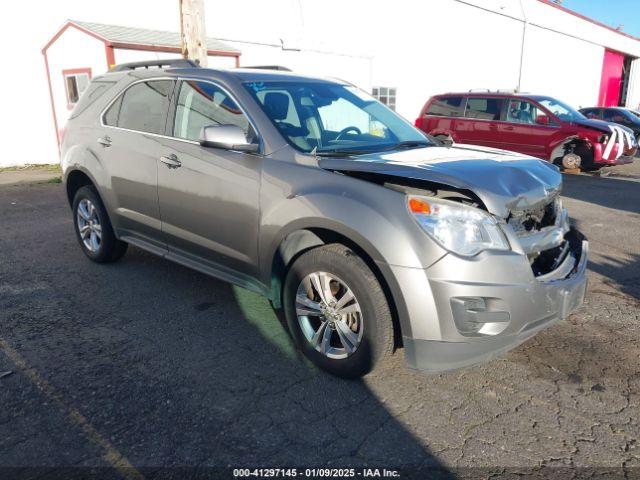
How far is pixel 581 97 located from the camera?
33.8 metres

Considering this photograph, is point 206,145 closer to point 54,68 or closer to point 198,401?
point 198,401

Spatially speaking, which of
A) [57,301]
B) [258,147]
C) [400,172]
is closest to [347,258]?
[400,172]

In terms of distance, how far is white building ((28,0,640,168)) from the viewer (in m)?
11.3

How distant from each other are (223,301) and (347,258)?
1667 mm

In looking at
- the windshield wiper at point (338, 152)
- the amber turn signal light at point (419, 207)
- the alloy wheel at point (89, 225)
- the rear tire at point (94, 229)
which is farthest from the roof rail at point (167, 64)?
the amber turn signal light at point (419, 207)

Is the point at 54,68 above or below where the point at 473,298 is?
above

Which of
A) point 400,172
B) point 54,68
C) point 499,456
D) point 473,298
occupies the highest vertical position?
point 54,68

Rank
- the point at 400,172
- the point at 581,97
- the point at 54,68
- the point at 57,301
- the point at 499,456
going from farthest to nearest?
the point at 581,97 → the point at 54,68 → the point at 57,301 → the point at 400,172 → the point at 499,456

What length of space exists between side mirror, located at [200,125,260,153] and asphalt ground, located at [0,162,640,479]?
131cm

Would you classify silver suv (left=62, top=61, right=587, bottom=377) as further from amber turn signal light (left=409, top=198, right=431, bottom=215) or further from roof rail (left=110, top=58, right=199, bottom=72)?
roof rail (left=110, top=58, right=199, bottom=72)

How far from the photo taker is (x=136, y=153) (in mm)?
4133

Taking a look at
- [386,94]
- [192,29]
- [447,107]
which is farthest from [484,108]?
[386,94]

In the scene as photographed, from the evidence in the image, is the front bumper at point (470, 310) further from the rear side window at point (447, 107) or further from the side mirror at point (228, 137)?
the rear side window at point (447, 107)

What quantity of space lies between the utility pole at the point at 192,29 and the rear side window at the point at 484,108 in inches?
257
